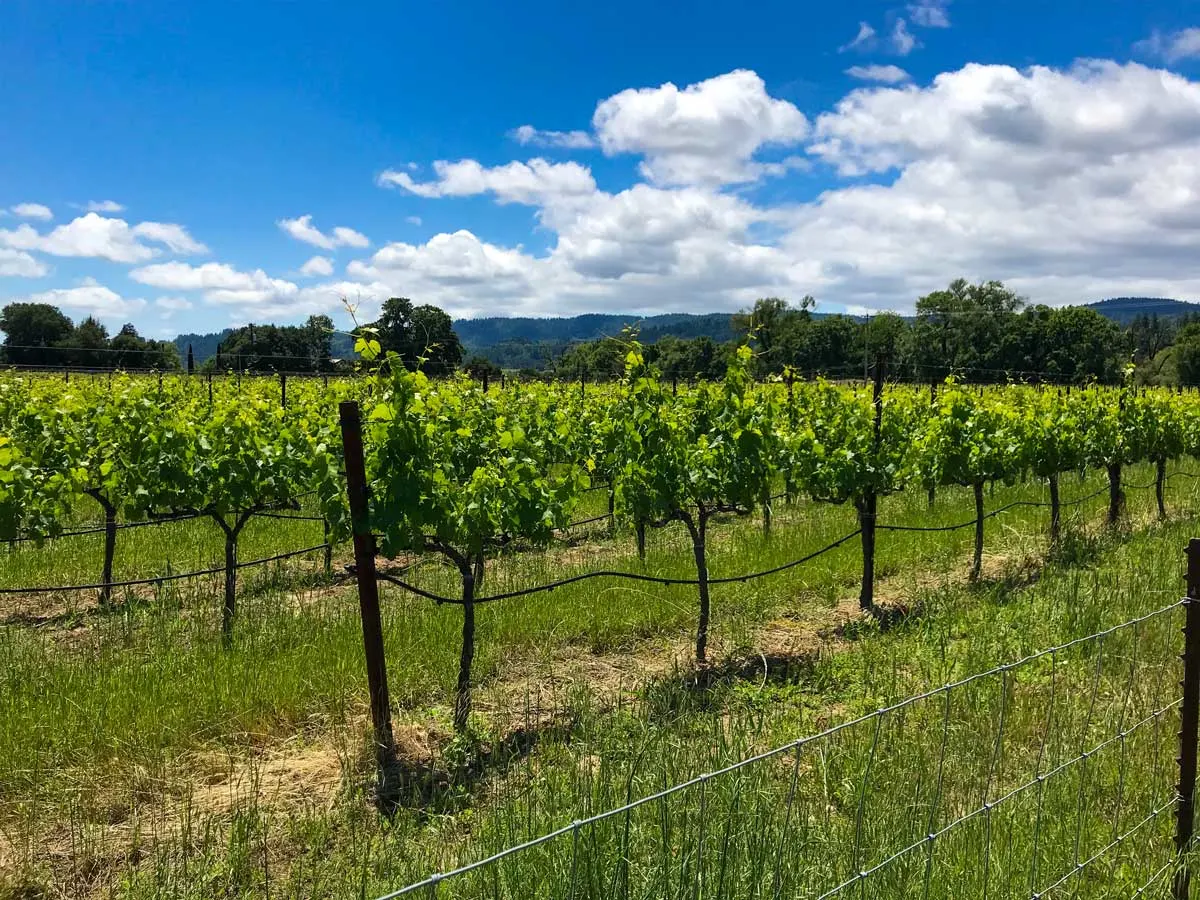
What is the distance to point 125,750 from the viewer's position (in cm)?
459

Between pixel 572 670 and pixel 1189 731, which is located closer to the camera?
pixel 1189 731

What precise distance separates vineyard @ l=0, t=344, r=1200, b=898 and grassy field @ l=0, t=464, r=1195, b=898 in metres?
0.03

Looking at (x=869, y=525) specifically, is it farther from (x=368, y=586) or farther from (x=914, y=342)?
(x=914, y=342)

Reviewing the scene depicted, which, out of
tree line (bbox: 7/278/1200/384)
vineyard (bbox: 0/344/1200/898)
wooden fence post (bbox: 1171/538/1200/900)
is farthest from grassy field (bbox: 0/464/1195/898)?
tree line (bbox: 7/278/1200/384)

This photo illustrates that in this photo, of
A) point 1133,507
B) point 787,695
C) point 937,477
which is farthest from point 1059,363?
point 787,695

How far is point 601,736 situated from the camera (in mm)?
4445

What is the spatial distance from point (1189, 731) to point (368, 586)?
158 inches

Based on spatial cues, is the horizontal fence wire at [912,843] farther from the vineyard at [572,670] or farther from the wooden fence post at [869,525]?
the wooden fence post at [869,525]

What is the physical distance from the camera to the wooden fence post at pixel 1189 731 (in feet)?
9.71

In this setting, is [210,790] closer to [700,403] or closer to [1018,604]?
[700,403]

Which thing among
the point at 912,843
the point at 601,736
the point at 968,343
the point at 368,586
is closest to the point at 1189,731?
the point at 912,843

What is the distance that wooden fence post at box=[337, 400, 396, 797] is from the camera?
453 centimetres

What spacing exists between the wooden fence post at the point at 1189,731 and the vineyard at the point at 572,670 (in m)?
0.11

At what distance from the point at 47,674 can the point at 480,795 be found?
11.7 feet
